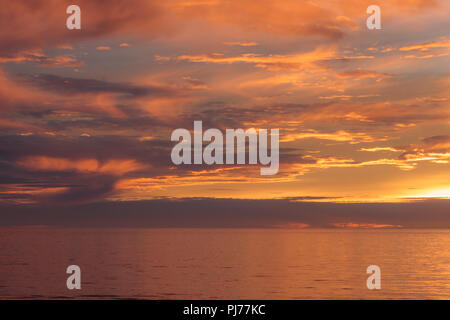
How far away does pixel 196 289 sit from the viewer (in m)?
51.6

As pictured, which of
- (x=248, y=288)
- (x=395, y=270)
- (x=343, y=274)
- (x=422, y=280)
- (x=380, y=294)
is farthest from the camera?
(x=395, y=270)

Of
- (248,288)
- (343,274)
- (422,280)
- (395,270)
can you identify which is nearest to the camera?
(248,288)

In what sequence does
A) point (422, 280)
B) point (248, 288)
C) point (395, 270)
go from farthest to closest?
point (395, 270) < point (422, 280) < point (248, 288)

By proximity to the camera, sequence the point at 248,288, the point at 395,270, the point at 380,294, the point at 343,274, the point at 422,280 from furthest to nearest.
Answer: the point at 395,270 < the point at 343,274 < the point at 422,280 < the point at 248,288 < the point at 380,294
